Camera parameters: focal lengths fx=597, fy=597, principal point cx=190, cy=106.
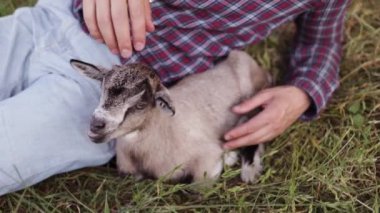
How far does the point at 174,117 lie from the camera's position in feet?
8.30

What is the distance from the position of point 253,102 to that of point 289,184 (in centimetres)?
41

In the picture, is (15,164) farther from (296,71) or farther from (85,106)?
(296,71)

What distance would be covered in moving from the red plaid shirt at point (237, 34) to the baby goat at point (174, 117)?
115 mm

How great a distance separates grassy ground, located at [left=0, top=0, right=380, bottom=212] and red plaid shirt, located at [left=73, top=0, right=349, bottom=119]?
0.16 metres

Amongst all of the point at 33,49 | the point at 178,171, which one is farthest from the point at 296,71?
the point at 33,49

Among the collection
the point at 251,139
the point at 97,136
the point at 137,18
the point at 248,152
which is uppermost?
the point at 137,18

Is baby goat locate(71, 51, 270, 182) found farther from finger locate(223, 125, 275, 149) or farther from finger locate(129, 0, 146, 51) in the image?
finger locate(129, 0, 146, 51)

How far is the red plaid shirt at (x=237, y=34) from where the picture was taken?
2539mm

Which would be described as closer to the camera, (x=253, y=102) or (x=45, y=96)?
(x=45, y=96)

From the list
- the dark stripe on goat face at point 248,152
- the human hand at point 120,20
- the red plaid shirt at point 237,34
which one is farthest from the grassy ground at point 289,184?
the human hand at point 120,20

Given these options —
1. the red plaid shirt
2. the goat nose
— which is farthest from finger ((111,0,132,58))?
the red plaid shirt

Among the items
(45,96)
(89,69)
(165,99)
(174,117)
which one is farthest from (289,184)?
(45,96)

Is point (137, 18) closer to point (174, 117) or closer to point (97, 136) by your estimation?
point (97, 136)

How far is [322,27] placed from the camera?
2873 millimetres
